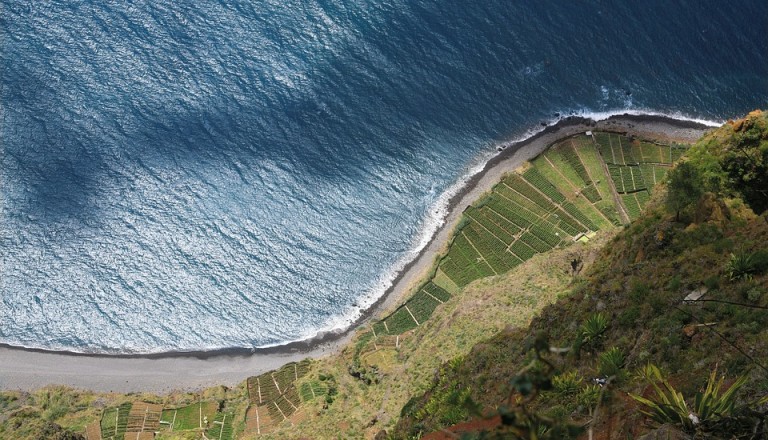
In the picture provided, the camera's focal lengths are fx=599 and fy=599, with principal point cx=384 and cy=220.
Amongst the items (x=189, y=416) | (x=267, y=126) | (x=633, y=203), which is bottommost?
(x=189, y=416)

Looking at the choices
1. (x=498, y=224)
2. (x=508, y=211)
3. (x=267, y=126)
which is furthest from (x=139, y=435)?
(x=508, y=211)

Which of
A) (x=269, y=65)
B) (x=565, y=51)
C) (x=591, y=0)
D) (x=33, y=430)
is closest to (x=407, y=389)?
(x=33, y=430)

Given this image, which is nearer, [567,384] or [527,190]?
[567,384]

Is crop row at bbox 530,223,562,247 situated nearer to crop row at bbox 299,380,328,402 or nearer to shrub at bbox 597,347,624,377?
crop row at bbox 299,380,328,402

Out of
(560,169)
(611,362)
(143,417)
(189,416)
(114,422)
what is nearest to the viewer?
(611,362)

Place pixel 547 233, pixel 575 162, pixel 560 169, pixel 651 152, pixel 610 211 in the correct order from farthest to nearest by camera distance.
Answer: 1. pixel 651 152
2. pixel 575 162
3. pixel 560 169
4. pixel 610 211
5. pixel 547 233

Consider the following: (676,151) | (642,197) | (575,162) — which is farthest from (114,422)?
(676,151)

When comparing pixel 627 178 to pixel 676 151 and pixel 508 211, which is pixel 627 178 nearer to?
pixel 676 151

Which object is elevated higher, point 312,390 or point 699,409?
point 699,409
